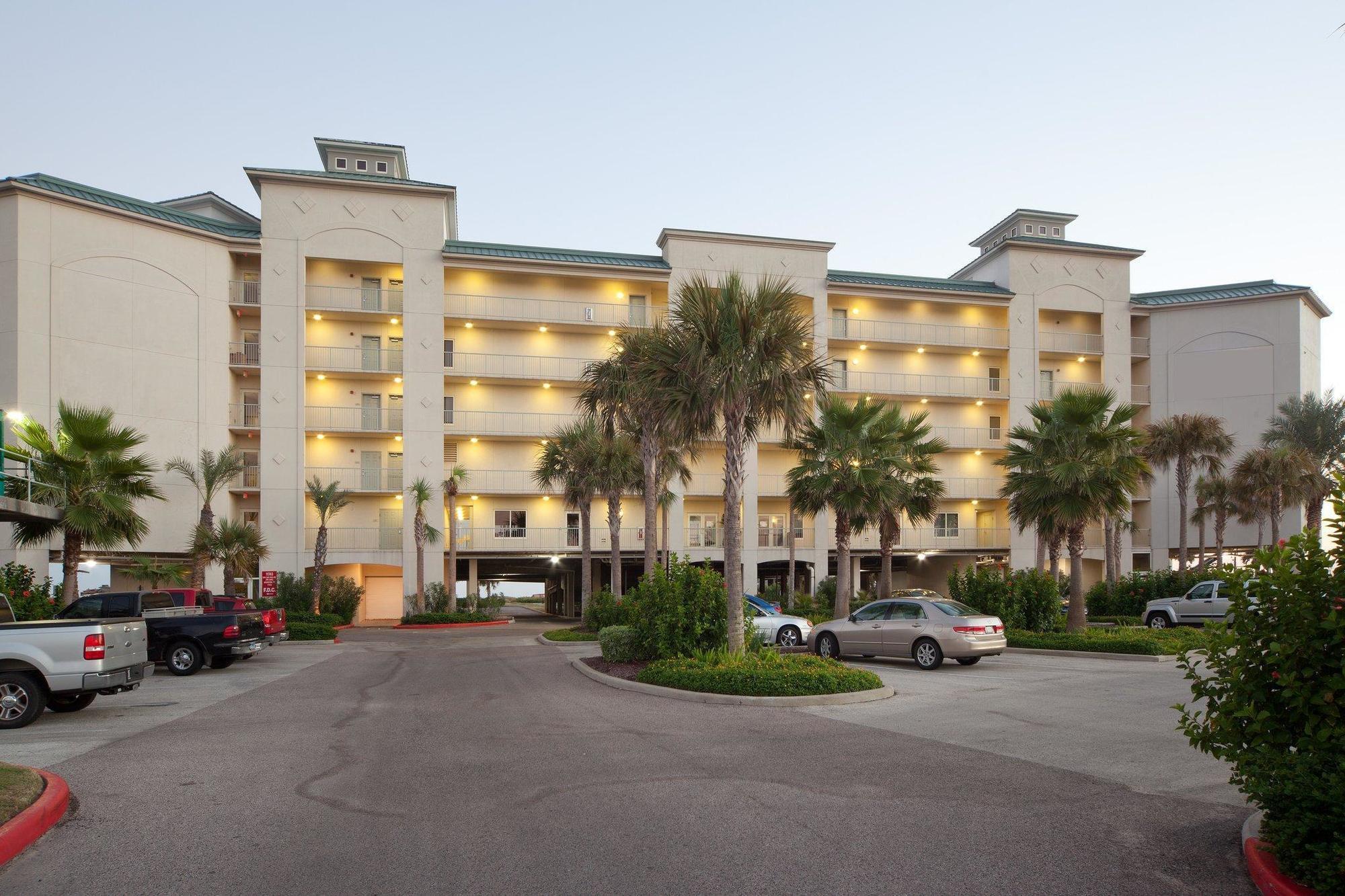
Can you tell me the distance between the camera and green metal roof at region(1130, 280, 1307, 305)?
51.2m

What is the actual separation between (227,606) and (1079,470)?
2286 centimetres

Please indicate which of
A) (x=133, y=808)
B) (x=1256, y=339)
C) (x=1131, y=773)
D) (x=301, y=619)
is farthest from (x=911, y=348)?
(x=133, y=808)

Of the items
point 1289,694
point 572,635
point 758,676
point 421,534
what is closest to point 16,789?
point 1289,694

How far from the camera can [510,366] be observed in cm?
4634

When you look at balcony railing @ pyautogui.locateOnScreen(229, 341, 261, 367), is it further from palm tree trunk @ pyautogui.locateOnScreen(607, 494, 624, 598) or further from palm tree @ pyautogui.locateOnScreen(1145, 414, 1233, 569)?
palm tree @ pyautogui.locateOnScreen(1145, 414, 1233, 569)

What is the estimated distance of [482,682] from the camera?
1830 cm

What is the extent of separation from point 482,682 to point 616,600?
447 inches

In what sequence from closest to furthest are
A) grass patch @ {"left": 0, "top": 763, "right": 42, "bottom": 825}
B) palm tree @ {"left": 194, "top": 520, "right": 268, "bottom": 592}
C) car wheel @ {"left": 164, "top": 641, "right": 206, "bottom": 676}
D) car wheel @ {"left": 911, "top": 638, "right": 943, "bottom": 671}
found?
grass patch @ {"left": 0, "top": 763, "right": 42, "bottom": 825} < car wheel @ {"left": 911, "top": 638, "right": 943, "bottom": 671} < car wheel @ {"left": 164, "top": 641, "right": 206, "bottom": 676} < palm tree @ {"left": 194, "top": 520, "right": 268, "bottom": 592}

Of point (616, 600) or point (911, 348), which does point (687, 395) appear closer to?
point (616, 600)

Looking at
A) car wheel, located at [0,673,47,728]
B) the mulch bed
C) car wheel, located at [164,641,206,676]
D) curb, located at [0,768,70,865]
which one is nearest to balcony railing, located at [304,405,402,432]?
car wheel, located at [164,641,206,676]

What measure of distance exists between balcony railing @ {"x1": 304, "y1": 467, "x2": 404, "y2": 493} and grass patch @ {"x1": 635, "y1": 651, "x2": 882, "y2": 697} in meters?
30.4

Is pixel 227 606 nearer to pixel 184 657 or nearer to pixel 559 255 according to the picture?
pixel 184 657

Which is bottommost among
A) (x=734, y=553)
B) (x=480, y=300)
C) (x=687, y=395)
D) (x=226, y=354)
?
(x=734, y=553)

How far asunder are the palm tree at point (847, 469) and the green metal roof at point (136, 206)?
94.7ft
